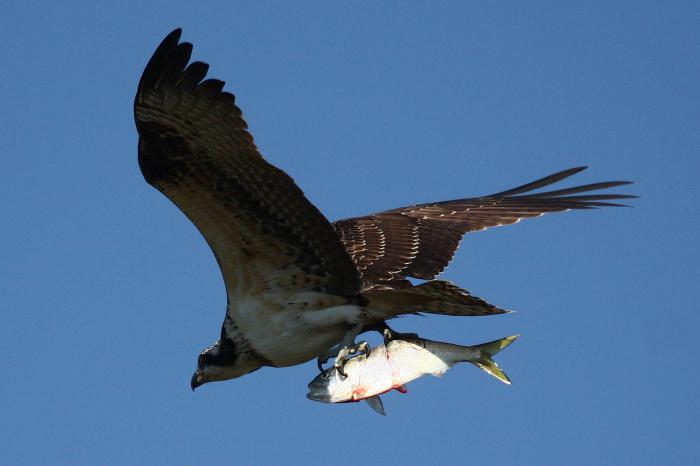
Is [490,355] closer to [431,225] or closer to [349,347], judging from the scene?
[349,347]

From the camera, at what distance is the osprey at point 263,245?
7.86 metres

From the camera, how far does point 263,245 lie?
865cm

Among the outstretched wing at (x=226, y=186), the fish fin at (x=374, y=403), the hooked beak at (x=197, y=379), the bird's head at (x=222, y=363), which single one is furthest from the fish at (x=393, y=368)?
the hooked beak at (x=197, y=379)

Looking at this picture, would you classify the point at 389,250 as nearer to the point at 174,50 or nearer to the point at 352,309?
the point at 352,309

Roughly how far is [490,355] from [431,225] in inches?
95.7

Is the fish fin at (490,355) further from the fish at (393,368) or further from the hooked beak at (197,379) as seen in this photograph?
the hooked beak at (197,379)

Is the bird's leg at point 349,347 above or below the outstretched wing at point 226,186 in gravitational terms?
below

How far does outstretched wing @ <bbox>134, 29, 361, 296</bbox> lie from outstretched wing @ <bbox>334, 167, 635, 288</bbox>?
71 cm

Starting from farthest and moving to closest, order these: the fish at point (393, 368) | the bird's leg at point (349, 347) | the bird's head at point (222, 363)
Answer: the bird's head at point (222, 363), the bird's leg at point (349, 347), the fish at point (393, 368)

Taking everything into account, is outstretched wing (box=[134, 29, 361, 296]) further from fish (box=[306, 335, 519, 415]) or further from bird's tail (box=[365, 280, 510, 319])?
fish (box=[306, 335, 519, 415])

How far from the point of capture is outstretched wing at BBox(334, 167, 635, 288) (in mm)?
9820

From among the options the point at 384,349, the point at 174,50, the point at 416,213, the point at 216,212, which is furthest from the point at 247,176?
the point at 416,213

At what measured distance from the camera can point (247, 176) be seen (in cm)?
812

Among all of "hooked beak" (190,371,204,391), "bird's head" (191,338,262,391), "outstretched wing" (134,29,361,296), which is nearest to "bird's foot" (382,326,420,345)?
"outstretched wing" (134,29,361,296)
